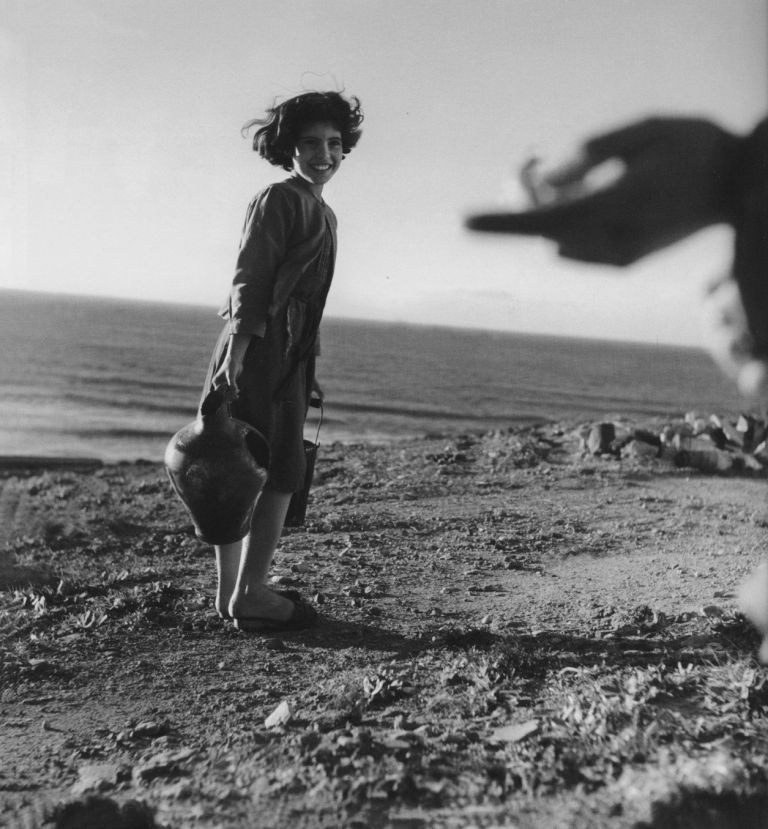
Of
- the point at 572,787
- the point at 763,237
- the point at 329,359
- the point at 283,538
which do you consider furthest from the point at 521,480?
the point at 329,359

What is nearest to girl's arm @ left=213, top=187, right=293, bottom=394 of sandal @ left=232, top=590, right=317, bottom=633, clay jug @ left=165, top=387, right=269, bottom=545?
clay jug @ left=165, top=387, right=269, bottom=545

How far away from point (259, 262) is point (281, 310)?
8.3 inches

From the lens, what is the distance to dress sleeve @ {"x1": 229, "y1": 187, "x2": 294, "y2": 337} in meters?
3.00

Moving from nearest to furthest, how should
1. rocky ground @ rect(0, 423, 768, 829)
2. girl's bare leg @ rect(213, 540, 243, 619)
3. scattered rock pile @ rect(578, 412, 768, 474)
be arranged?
1. rocky ground @ rect(0, 423, 768, 829)
2. girl's bare leg @ rect(213, 540, 243, 619)
3. scattered rock pile @ rect(578, 412, 768, 474)

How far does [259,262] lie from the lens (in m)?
3.02

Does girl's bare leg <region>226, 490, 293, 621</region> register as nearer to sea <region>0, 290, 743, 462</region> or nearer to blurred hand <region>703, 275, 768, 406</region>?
blurred hand <region>703, 275, 768, 406</region>

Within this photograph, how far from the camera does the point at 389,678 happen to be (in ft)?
9.00

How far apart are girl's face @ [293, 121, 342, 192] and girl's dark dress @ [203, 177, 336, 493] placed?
0.06 m

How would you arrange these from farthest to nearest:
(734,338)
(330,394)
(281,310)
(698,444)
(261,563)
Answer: (330,394)
(698,444)
(261,563)
(281,310)
(734,338)

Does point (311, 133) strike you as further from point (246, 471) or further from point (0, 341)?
point (0, 341)

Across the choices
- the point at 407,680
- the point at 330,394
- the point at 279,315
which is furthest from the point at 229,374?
the point at 330,394

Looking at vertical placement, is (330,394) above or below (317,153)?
below

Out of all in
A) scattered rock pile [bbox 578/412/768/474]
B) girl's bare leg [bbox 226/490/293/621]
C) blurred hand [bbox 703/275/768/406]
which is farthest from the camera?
scattered rock pile [bbox 578/412/768/474]

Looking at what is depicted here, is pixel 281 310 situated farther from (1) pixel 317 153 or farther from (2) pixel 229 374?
(1) pixel 317 153
